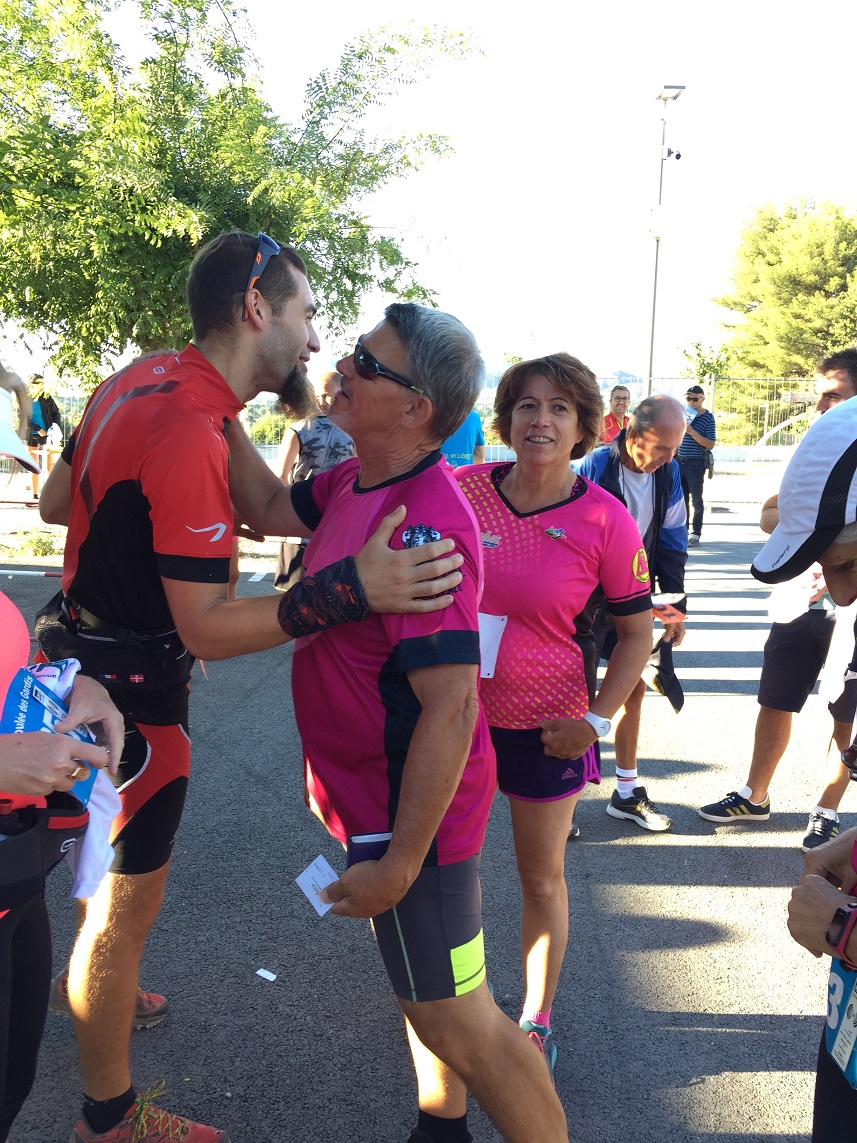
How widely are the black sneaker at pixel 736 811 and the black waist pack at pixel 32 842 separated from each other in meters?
3.53

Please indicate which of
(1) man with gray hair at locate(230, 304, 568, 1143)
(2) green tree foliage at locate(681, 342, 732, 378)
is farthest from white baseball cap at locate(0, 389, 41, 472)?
(2) green tree foliage at locate(681, 342, 732, 378)

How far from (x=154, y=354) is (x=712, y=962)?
9.09 feet

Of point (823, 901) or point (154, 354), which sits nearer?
point (823, 901)

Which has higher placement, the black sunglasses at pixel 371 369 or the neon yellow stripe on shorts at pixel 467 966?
the black sunglasses at pixel 371 369

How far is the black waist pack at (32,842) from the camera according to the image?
157cm

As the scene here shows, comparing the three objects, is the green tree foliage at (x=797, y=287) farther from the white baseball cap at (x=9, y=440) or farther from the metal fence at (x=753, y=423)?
the white baseball cap at (x=9, y=440)

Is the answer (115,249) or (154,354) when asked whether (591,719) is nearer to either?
(154,354)

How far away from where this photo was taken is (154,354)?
251cm

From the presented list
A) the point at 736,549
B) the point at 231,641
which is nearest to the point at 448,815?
the point at 231,641

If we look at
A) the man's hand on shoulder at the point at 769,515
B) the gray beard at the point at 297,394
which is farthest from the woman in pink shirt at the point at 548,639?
the man's hand on shoulder at the point at 769,515

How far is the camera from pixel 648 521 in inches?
176

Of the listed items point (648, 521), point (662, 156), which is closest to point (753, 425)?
point (662, 156)

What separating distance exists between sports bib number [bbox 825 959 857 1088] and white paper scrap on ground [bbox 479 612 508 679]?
4.12 ft

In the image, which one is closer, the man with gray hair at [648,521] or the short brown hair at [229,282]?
the short brown hair at [229,282]
